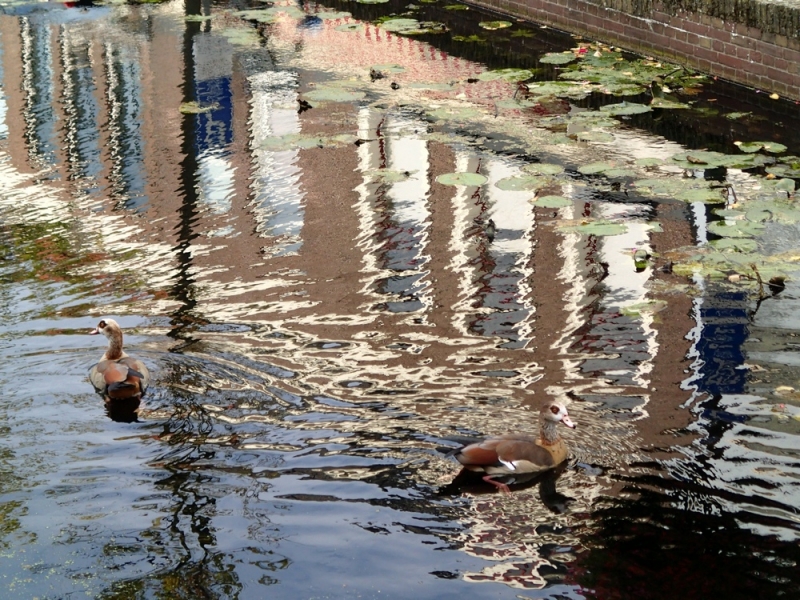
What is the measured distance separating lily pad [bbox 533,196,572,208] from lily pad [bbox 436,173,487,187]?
743 mm

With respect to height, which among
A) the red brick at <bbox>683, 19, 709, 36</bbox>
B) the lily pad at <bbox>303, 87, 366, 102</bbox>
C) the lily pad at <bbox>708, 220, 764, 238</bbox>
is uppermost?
the red brick at <bbox>683, 19, 709, 36</bbox>

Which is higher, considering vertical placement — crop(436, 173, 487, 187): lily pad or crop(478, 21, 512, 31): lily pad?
crop(478, 21, 512, 31): lily pad

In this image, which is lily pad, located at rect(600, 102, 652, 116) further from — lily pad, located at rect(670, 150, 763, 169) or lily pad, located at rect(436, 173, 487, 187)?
lily pad, located at rect(436, 173, 487, 187)

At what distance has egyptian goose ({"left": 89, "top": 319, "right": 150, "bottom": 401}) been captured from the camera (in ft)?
24.8

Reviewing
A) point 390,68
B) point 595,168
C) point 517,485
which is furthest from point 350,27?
point 517,485

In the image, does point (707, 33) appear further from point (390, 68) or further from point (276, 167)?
point (276, 167)

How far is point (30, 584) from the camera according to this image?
19.6 ft

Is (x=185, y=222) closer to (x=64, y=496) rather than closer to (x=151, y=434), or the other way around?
(x=151, y=434)

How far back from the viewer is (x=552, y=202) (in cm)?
1073

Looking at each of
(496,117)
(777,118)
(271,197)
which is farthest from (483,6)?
(271,197)

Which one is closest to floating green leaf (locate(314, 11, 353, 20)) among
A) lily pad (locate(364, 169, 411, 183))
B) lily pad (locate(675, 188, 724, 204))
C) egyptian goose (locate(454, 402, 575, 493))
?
lily pad (locate(364, 169, 411, 183))

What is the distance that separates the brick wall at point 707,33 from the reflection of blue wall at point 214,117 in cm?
503

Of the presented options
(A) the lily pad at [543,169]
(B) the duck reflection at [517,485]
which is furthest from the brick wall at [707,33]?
(B) the duck reflection at [517,485]

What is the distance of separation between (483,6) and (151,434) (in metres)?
13.3
